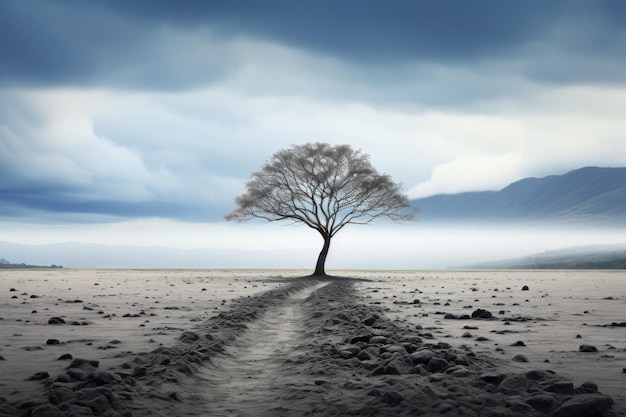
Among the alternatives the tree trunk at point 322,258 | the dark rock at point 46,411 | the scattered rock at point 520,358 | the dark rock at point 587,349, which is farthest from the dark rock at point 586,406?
the tree trunk at point 322,258

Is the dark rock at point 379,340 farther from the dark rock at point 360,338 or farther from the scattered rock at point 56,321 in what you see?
the scattered rock at point 56,321

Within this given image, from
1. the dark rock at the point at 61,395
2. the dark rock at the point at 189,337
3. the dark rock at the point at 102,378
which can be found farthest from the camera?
the dark rock at the point at 189,337

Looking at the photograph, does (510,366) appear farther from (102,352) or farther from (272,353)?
(102,352)

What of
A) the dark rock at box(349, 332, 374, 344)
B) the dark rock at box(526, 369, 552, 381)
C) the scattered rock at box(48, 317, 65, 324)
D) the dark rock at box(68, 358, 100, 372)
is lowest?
the dark rock at box(526, 369, 552, 381)

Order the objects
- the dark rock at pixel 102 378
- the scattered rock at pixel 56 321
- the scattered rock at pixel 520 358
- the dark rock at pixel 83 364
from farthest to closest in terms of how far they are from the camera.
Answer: the scattered rock at pixel 56 321 → the scattered rock at pixel 520 358 → the dark rock at pixel 83 364 → the dark rock at pixel 102 378

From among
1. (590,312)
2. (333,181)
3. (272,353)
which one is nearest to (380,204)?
(333,181)

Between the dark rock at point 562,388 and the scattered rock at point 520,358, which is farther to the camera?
the scattered rock at point 520,358

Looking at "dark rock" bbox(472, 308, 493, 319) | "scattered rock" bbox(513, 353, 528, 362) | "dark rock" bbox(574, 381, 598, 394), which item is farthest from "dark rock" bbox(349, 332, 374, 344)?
"dark rock" bbox(472, 308, 493, 319)

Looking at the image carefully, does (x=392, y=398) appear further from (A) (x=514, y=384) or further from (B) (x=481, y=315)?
(B) (x=481, y=315)

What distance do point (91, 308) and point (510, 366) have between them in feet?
44.7

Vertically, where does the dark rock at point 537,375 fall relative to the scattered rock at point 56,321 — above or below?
below

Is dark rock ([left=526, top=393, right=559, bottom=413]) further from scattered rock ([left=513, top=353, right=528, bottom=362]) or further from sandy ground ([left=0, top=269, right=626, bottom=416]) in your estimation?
scattered rock ([left=513, top=353, right=528, bottom=362])

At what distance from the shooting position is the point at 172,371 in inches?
321

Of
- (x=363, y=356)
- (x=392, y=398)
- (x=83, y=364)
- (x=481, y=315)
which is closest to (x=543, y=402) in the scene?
(x=392, y=398)
